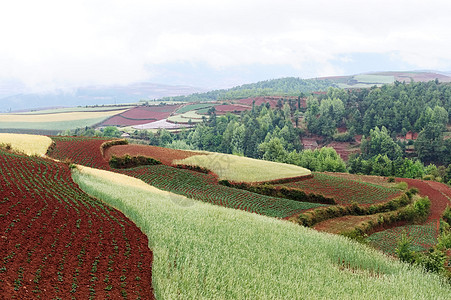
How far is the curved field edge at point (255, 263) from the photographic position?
11125mm

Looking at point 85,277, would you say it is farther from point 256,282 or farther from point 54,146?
point 54,146

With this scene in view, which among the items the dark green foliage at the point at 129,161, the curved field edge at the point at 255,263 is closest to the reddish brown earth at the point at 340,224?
the curved field edge at the point at 255,263

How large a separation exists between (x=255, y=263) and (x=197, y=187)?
28835 millimetres

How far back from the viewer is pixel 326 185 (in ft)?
174

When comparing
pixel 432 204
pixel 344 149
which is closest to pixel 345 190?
pixel 432 204

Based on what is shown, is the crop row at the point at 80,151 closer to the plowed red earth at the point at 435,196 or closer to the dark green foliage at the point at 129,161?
the dark green foliage at the point at 129,161

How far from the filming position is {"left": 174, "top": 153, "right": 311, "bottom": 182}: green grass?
49750 millimetres

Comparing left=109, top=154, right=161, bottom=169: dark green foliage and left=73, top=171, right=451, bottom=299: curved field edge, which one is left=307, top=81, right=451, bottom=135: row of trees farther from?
left=73, top=171, right=451, bottom=299: curved field edge

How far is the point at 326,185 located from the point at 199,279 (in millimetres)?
→ 44392

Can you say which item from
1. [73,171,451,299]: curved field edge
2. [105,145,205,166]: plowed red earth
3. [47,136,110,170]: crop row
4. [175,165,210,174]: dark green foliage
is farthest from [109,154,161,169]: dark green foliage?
[73,171,451,299]: curved field edge

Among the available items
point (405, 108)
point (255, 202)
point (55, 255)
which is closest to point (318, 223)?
point (255, 202)

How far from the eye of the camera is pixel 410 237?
34375 mm

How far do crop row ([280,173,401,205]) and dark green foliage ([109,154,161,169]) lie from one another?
1857 cm

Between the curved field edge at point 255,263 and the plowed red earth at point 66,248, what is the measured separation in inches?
34.7
